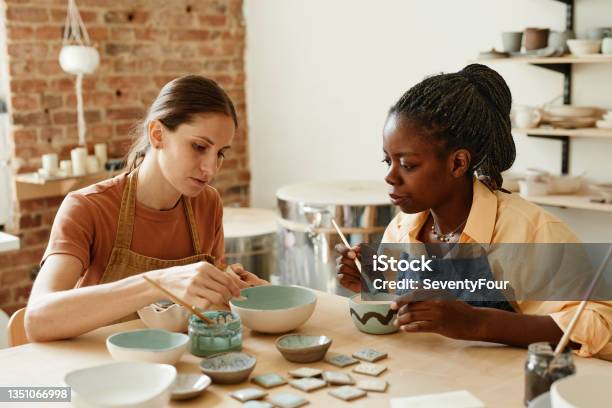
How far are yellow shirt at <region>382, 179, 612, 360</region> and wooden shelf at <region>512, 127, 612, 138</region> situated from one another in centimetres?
135

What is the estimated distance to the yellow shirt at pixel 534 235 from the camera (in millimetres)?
1515

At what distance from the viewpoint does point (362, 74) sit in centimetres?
411

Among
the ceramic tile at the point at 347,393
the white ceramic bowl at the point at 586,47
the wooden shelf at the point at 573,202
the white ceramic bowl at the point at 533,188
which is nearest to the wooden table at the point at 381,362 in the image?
the ceramic tile at the point at 347,393

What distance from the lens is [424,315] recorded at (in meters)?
1.54

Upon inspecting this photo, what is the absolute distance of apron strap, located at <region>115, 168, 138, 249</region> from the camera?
6.59 feet

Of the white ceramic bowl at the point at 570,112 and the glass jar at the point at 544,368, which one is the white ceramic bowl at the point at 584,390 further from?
the white ceramic bowl at the point at 570,112

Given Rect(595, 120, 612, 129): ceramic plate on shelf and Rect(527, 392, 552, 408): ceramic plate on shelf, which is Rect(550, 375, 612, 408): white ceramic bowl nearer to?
Rect(527, 392, 552, 408): ceramic plate on shelf

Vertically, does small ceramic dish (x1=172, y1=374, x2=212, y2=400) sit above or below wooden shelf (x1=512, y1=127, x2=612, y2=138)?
below

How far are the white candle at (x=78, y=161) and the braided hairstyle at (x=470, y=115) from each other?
2.40 metres

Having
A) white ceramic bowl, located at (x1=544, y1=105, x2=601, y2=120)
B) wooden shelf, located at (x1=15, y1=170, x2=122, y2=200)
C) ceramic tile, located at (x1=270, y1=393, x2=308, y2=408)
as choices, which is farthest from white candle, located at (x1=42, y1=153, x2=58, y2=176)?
ceramic tile, located at (x1=270, y1=393, x2=308, y2=408)

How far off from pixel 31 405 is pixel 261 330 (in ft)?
1.72

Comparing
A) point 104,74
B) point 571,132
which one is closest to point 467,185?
point 571,132

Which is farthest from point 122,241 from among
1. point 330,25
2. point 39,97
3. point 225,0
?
point 225,0

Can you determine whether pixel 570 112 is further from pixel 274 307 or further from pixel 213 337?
pixel 213 337
